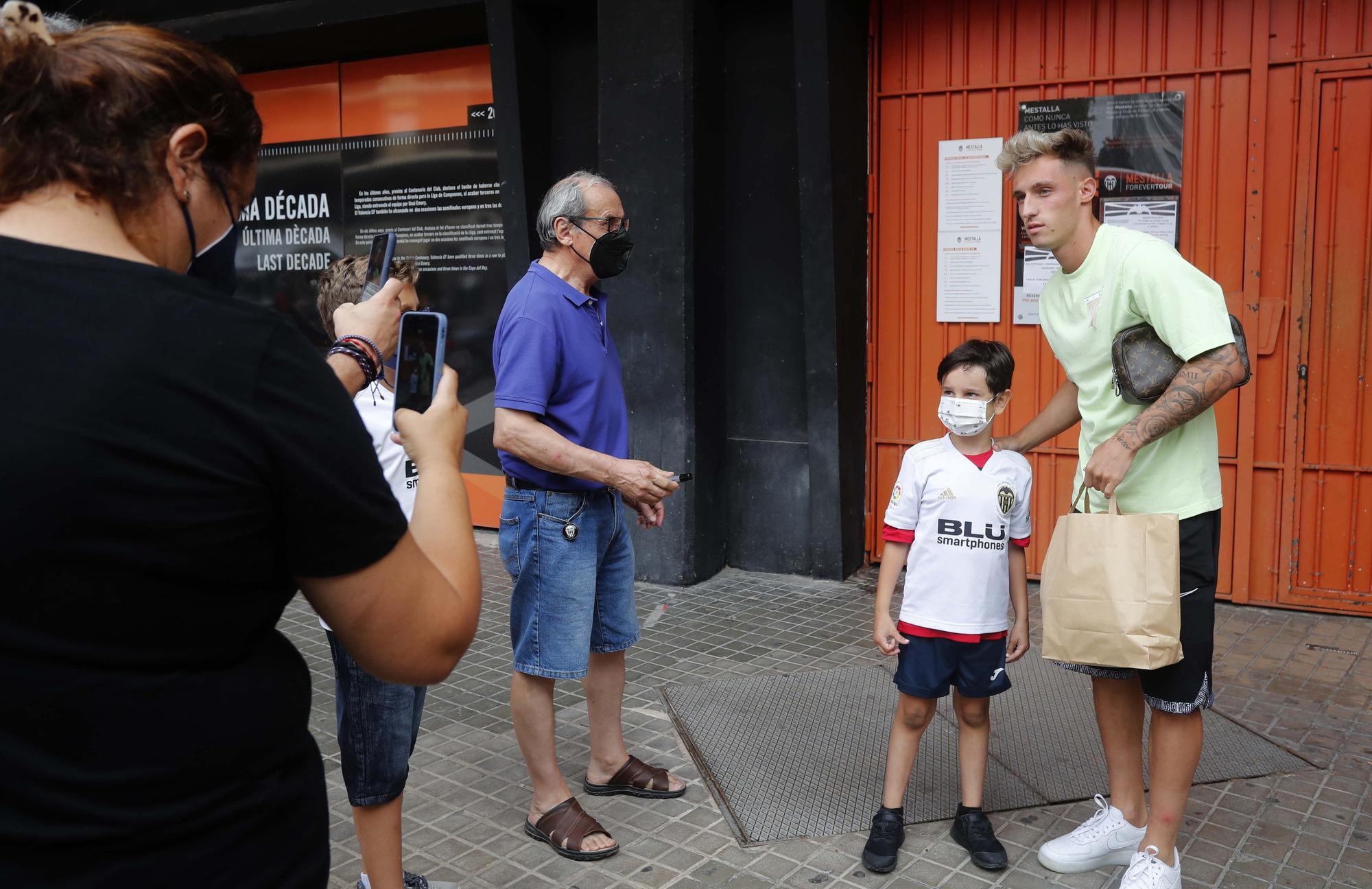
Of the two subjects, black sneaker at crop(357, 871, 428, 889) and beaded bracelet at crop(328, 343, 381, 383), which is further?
black sneaker at crop(357, 871, 428, 889)

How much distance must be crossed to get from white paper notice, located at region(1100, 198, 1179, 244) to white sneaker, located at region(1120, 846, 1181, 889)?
3766 millimetres

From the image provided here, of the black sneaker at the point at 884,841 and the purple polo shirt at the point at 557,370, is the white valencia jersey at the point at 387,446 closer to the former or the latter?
the purple polo shirt at the point at 557,370

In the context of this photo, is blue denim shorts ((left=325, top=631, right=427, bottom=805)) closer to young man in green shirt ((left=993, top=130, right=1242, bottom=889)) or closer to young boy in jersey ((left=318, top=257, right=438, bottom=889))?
young boy in jersey ((left=318, top=257, right=438, bottom=889))

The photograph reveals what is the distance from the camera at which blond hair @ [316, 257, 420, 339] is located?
9.69 ft

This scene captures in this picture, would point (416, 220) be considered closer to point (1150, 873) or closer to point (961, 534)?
point (961, 534)

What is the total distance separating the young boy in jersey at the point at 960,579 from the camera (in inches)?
131

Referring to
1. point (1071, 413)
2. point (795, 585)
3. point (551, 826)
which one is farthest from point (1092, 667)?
point (795, 585)

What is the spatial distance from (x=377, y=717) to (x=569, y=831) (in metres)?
0.94

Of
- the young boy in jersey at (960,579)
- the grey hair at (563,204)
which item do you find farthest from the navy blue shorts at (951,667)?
the grey hair at (563,204)

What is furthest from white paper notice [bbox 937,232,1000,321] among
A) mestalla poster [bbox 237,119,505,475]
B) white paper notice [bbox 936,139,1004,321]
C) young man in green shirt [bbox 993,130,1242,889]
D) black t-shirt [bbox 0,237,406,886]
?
black t-shirt [bbox 0,237,406,886]

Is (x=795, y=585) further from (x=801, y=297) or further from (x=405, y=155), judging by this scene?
(x=405, y=155)

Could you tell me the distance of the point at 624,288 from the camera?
6602mm

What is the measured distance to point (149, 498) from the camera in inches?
48.8

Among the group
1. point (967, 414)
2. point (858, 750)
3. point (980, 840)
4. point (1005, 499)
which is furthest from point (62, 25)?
point (858, 750)
